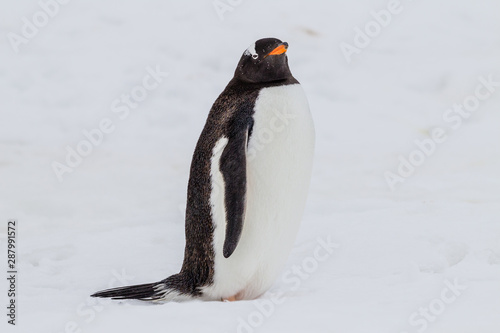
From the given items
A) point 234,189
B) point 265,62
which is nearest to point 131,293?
point 234,189

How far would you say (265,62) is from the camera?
7.70ft

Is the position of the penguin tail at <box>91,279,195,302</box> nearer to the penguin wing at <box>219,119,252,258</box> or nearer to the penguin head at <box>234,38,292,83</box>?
the penguin wing at <box>219,119,252,258</box>

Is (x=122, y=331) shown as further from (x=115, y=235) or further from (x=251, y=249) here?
(x=115, y=235)

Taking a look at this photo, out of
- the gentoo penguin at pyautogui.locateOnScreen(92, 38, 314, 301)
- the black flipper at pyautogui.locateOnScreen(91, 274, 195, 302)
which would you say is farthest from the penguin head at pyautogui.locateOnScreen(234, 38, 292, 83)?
the black flipper at pyautogui.locateOnScreen(91, 274, 195, 302)

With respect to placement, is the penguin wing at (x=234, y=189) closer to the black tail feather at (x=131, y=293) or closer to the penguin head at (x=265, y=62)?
the penguin head at (x=265, y=62)

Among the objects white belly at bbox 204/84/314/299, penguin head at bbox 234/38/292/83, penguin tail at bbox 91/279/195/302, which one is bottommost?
penguin tail at bbox 91/279/195/302

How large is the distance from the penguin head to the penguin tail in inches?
27.7

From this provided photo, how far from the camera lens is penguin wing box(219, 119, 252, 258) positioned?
2.20 m

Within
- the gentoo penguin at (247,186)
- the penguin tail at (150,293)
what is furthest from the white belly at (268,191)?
the penguin tail at (150,293)

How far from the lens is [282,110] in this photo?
2289 mm

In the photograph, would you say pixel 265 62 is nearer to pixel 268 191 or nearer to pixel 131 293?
pixel 268 191

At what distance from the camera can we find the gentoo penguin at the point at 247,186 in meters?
2.24

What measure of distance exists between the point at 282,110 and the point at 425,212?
127 centimetres

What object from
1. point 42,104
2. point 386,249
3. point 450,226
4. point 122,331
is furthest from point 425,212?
point 42,104
